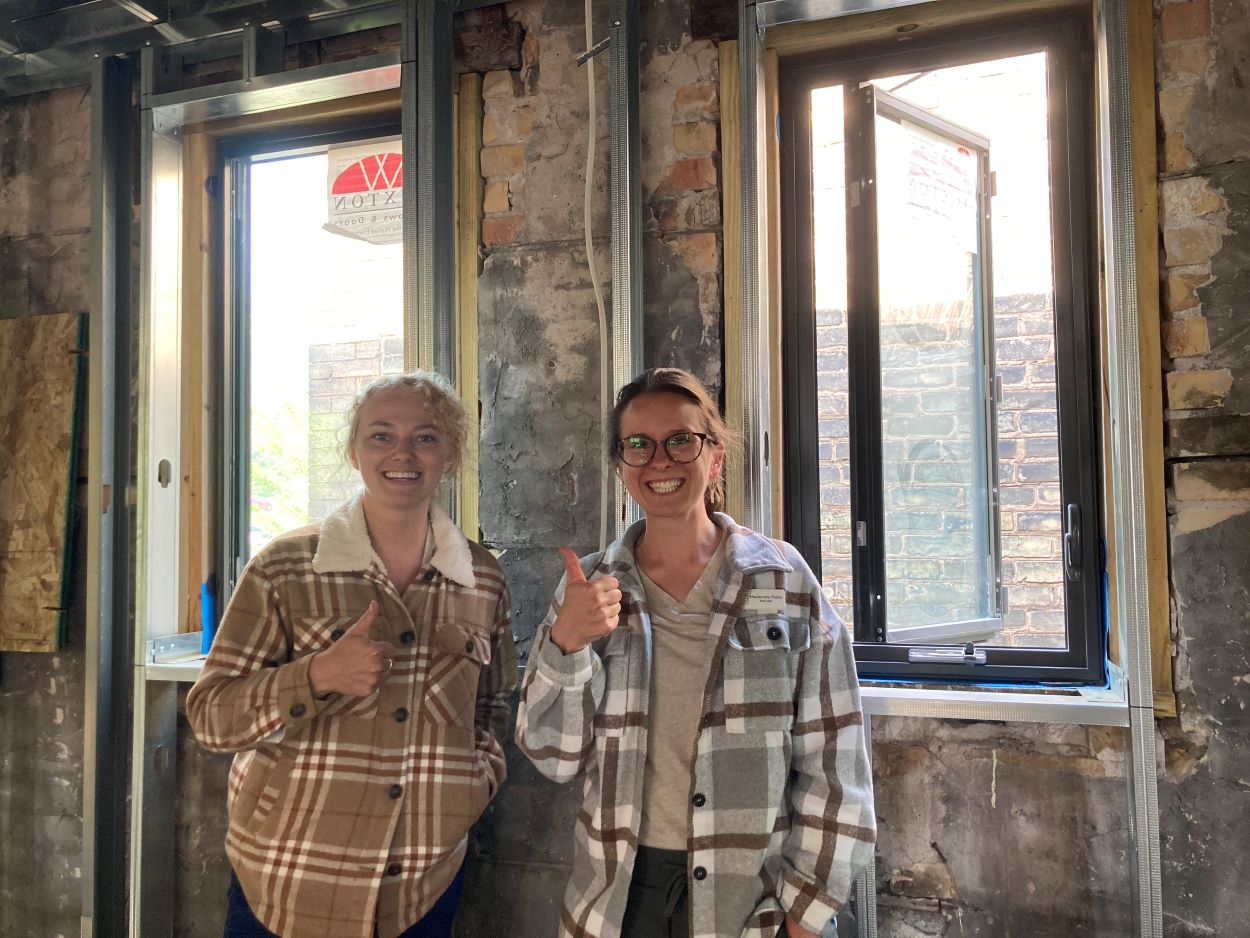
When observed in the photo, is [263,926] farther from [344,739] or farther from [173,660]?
[173,660]

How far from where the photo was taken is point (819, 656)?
1328mm

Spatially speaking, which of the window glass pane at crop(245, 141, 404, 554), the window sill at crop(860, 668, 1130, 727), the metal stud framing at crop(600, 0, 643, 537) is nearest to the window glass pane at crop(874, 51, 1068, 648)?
the window sill at crop(860, 668, 1130, 727)

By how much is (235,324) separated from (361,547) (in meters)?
1.13

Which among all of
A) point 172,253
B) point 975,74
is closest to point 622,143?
point 975,74

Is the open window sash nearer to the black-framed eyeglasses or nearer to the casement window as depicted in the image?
the casement window

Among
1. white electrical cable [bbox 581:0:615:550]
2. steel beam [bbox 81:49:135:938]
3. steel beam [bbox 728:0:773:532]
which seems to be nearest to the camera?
steel beam [bbox 728:0:773:532]

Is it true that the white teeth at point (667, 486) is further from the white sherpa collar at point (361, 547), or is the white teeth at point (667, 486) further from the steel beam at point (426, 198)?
the steel beam at point (426, 198)

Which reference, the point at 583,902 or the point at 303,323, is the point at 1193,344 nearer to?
the point at 583,902

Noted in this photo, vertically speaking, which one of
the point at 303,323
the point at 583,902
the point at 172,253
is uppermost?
the point at 172,253

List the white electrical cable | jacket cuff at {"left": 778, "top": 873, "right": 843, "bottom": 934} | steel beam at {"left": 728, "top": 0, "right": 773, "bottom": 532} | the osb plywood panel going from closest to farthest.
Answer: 1. jacket cuff at {"left": 778, "top": 873, "right": 843, "bottom": 934}
2. steel beam at {"left": 728, "top": 0, "right": 773, "bottom": 532}
3. the white electrical cable
4. the osb plywood panel

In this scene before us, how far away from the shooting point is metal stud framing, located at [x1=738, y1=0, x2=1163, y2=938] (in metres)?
1.49

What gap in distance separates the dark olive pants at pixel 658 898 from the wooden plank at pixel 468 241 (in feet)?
2.74

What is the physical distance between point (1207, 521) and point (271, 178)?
92.5 inches

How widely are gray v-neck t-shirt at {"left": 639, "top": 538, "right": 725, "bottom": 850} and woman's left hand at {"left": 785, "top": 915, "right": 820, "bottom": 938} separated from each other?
0.19 meters
